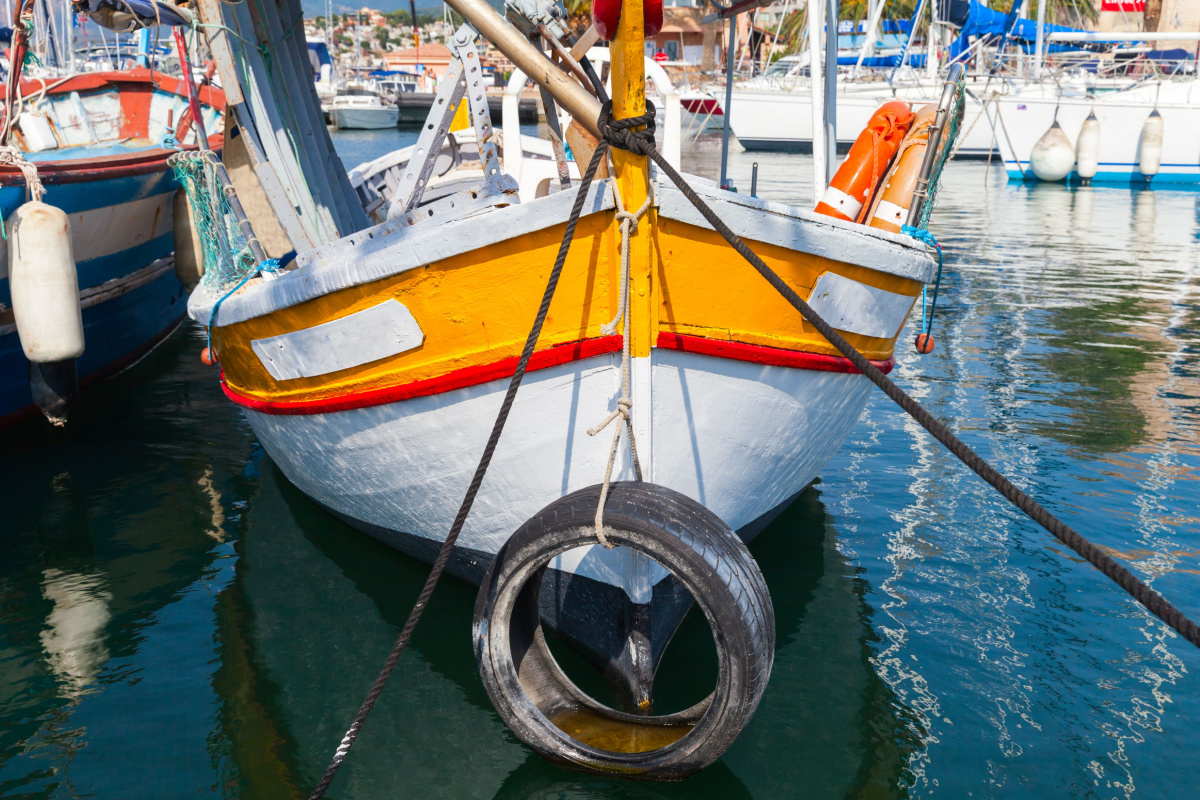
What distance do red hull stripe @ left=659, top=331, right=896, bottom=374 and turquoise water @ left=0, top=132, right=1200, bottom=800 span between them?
4.92 ft

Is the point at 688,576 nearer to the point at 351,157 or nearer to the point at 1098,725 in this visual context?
the point at 1098,725

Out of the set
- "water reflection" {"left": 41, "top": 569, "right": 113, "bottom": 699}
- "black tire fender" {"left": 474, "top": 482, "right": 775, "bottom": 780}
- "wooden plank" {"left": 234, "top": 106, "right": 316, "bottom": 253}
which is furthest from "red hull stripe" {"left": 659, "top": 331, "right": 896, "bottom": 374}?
"water reflection" {"left": 41, "top": 569, "right": 113, "bottom": 699}

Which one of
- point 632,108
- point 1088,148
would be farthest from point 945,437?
point 1088,148

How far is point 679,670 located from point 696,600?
2.99 ft

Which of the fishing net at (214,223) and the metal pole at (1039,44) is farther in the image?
the metal pole at (1039,44)

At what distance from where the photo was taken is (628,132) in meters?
3.39

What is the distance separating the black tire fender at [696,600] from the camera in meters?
3.36

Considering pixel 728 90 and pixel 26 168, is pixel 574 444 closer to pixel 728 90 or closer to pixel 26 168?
pixel 728 90

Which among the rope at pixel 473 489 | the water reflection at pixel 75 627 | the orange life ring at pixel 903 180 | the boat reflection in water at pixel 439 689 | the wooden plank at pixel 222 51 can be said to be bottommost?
the boat reflection in water at pixel 439 689

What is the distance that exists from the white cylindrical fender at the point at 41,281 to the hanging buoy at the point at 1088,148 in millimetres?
29093

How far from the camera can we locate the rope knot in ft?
11.1

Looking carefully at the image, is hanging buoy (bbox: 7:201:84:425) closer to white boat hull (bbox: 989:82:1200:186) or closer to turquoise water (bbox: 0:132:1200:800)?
turquoise water (bbox: 0:132:1200:800)

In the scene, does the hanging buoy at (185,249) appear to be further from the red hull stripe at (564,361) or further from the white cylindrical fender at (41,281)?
the red hull stripe at (564,361)


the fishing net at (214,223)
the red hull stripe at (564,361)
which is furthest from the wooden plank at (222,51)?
the red hull stripe at (564,361)
